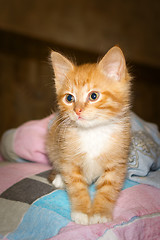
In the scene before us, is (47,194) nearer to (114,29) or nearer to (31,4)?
(31,4)

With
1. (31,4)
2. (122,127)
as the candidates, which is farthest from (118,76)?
(31,4)

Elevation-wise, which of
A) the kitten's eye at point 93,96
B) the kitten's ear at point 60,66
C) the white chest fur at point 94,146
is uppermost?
the kitten's ear at point 60,66

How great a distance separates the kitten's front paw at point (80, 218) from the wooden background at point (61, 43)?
201 centimetres

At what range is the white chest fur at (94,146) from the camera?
1185 millimetres

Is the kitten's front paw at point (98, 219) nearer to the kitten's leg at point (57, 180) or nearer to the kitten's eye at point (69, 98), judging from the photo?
the kitten's leg at point (57, 180)

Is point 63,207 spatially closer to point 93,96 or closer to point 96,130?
point 96,130

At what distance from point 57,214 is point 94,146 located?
388mm

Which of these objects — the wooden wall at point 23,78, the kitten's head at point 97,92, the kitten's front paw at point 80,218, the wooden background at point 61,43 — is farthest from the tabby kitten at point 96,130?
the wooden wall at point 23,78

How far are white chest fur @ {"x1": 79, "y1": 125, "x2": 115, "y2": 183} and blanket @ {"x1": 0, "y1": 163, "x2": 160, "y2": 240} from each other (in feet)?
0.35

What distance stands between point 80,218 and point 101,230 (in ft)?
0.39

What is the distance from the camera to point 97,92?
3.85 ft

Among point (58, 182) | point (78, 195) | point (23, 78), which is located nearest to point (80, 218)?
point (78, 195)

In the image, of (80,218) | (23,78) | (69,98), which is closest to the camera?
(80,218)

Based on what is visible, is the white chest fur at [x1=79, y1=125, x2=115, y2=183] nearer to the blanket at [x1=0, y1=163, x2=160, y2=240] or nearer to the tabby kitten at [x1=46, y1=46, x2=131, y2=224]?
the tabby kitten at [x1=46, y1=46, x2=131, y2=224]
